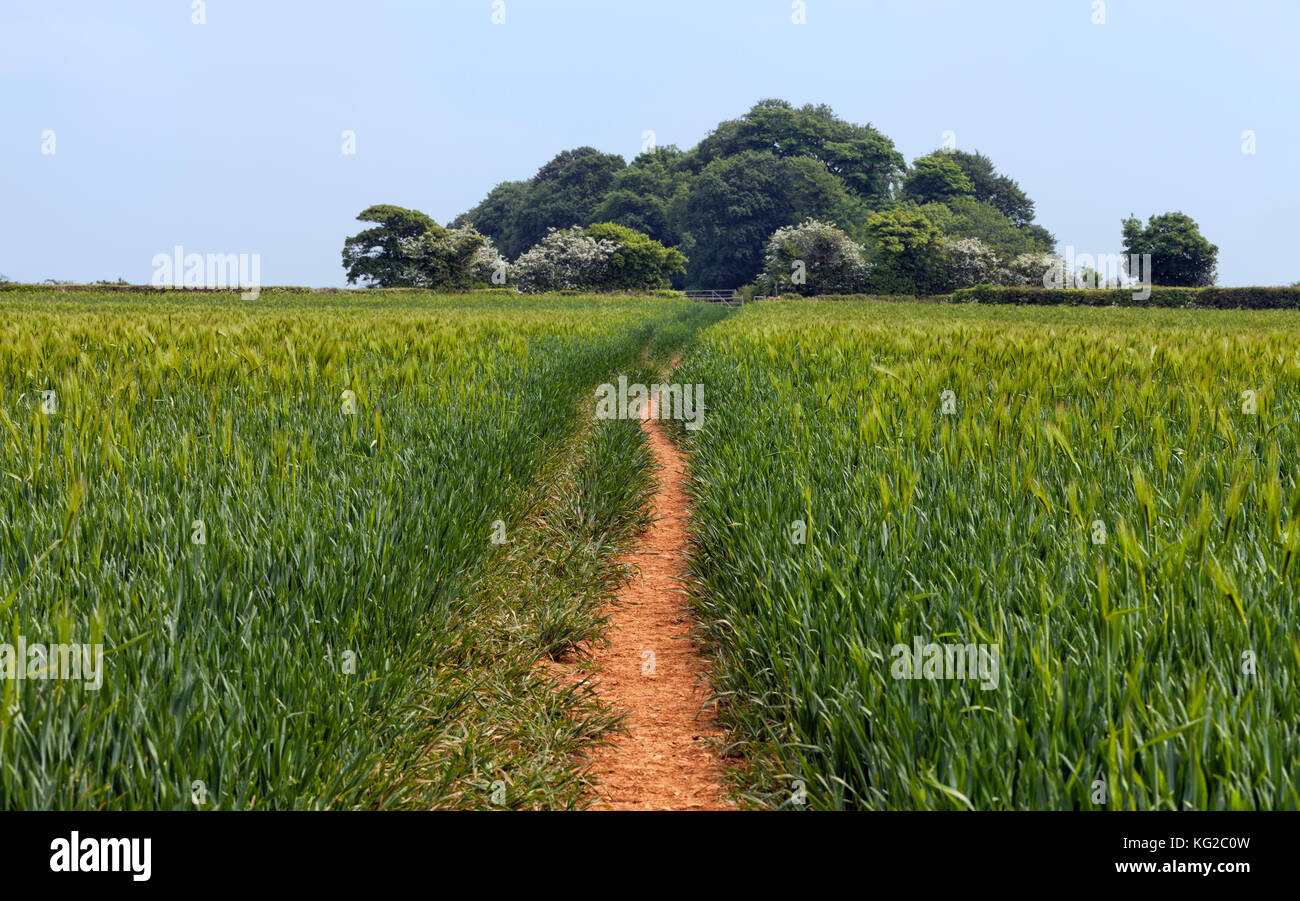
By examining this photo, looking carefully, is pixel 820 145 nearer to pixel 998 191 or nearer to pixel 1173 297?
pixel 998 191

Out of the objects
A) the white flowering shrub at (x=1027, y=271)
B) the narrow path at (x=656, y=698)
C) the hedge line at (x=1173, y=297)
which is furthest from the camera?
the white flowering shrub at (x=1027, y=271)

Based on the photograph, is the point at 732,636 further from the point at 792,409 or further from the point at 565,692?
the point at 792,409

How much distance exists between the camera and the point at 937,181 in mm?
88688

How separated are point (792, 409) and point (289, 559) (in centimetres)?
347

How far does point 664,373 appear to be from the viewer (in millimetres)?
14578

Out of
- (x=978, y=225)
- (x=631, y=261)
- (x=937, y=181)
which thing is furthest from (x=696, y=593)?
(x=937, y=181)

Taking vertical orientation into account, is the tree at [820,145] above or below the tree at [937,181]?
above

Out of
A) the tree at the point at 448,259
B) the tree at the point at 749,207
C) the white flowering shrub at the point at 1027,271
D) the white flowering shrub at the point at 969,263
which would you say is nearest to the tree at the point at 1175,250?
→ the white flowering shrub at the point at 1027,271

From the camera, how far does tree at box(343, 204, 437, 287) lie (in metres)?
66.0

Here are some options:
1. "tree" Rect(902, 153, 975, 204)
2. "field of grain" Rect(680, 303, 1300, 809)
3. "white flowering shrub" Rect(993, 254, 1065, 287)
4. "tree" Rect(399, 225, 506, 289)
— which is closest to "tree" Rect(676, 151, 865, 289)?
"tree" Rect(902, 153, 975, 204)

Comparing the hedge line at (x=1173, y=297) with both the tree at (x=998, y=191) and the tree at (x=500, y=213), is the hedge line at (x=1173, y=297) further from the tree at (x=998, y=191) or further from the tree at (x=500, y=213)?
the tree at (x=500, y=213)

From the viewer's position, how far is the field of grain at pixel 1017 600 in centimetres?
138

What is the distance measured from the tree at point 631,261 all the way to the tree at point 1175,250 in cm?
3950
